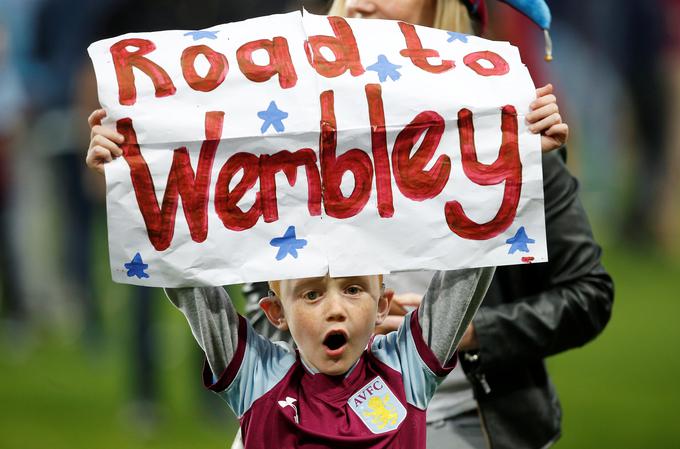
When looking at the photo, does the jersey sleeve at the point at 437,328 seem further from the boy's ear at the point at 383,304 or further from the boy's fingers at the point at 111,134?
the boy's fingers at the point at 111,134

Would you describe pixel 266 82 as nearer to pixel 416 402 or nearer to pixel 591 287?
pixel 416 402

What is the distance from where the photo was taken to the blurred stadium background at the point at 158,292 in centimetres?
549

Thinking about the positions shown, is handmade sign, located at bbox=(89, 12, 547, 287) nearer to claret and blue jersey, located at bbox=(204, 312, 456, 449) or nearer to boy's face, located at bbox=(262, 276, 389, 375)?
boy's face, located at bbox=(262, 276, 389, 375)

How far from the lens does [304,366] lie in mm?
2100

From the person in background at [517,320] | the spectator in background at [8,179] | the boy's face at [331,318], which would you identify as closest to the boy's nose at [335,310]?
the boy's face at [331,318]

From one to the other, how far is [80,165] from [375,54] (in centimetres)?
519

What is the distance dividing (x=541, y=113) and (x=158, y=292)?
4094 millimetres

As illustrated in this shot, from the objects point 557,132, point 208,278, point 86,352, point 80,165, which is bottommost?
point 86,352

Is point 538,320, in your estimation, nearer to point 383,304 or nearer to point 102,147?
point 383,304

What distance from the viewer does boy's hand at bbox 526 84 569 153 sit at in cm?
206

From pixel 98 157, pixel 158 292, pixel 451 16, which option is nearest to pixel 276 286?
pixel 98 157

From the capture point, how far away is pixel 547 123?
2.06 m

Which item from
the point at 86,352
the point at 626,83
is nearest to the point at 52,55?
the point at 86,352

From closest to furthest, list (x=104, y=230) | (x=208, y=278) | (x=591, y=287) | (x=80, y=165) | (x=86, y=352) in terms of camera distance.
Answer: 1. (x=208, y=278)
2. (x=591, y=287)
3. (x=86, y=352)
4. (x=80, y=165)
5. (x=104, y=230)
